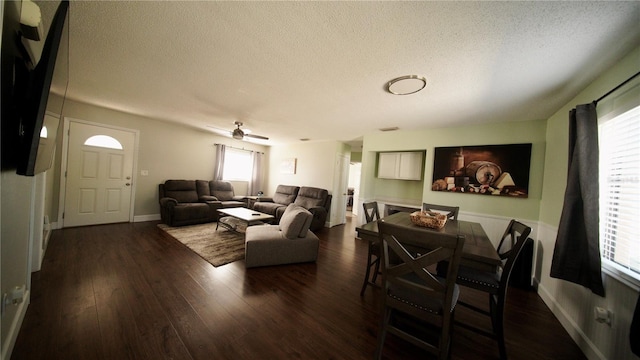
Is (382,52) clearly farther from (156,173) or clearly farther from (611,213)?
(156,173)

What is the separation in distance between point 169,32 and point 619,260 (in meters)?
3.84

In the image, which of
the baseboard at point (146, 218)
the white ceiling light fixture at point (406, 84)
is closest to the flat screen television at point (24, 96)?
the white ceiling light fixture at point (406, 84)

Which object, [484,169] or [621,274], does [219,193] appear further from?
[621,274]

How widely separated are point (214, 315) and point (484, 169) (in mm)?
4209

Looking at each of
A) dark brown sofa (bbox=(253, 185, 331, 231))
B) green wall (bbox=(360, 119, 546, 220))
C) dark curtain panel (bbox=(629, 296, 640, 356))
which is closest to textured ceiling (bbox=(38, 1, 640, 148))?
green wall (bbox=(360, 119, 546, 220))

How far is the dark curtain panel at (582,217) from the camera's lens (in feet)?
5.04

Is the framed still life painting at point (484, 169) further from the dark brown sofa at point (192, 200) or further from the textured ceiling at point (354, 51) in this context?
the dark brown sofa at point (192, 200)

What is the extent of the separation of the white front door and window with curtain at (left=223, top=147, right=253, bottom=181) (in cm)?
210

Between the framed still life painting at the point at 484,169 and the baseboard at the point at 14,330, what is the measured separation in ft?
15.8

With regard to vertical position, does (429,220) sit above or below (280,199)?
above

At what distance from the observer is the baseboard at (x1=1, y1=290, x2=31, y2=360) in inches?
46.0

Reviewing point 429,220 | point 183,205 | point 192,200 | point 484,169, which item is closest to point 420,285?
point 429,220

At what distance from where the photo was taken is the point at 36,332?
4.66ft

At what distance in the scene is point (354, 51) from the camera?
1654 mm
